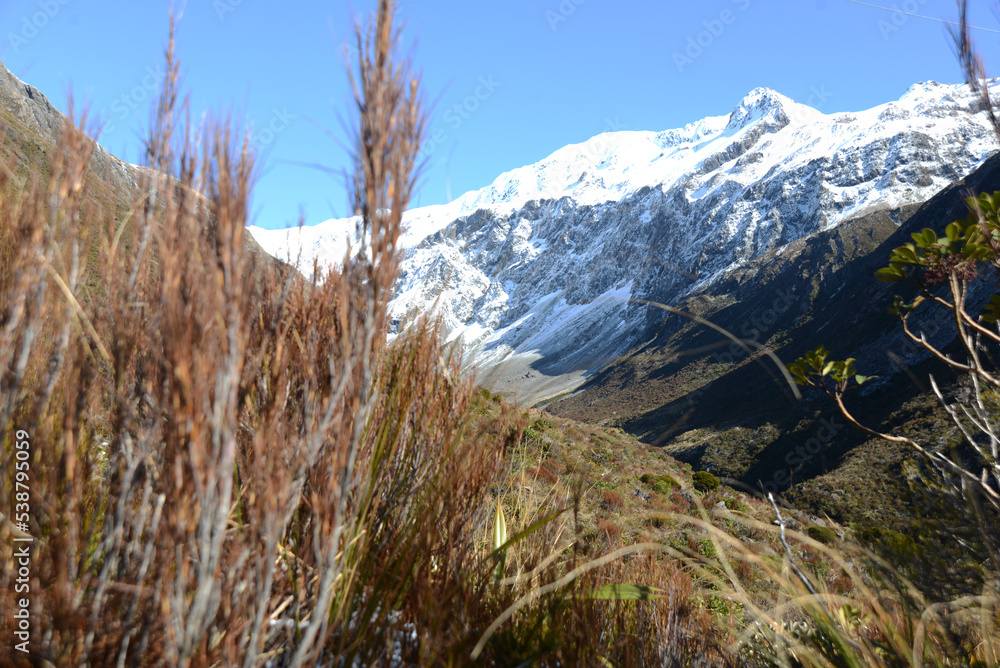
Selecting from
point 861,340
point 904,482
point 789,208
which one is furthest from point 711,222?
point 904,482

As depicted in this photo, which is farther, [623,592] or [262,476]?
[623,592]

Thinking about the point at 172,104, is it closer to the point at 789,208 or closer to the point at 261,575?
the point at 261,575

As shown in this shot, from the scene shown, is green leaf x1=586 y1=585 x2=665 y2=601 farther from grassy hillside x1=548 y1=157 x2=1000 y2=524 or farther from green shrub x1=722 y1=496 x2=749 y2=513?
green shrub x1=722 y1=496 x2=749 y2=513

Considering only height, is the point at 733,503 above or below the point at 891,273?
below

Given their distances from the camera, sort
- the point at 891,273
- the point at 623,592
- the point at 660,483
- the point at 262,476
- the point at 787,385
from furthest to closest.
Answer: the point at 660,483
the point at 787,385
the point at 891,273
the point at 623,592
the point at 262,476

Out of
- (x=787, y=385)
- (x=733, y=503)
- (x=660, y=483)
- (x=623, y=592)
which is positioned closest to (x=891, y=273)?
(x=623, y=592)

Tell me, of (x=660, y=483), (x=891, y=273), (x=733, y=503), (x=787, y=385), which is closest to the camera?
(x=891, y=273)

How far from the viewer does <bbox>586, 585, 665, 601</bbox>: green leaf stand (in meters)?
1.85

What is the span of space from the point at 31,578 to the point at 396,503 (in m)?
0.89

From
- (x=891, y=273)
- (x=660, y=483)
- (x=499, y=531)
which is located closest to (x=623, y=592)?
(x=499, y=531)

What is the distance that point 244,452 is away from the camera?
1.34 m

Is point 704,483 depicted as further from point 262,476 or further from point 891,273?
point 262,476

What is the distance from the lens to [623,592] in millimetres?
1913

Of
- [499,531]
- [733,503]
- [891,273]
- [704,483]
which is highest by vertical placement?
[891,273]
